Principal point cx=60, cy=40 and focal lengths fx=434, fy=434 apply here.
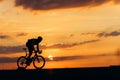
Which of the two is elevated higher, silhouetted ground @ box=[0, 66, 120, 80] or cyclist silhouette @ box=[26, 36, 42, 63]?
cyclist silhouette @ box=[26, 36, 42, 63]

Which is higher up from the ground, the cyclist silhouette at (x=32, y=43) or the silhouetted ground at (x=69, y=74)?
the cyclist silhouette at (x=32, y=43)

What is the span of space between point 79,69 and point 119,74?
8.99 ft

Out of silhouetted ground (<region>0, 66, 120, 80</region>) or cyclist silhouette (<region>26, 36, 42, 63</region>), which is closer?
silhouetted ground (<region>0, 66, 120, 80</region>)

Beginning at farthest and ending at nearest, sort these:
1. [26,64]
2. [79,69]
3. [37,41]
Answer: [26,64] → [37,41] → [79,69]

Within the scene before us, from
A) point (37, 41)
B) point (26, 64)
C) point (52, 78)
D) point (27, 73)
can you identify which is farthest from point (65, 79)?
point (26, 64)

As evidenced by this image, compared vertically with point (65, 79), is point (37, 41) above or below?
above

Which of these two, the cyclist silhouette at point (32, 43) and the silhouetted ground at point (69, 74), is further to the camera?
the cyclist silhouette at point (32, 43)

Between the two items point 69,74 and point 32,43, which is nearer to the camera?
point 69,74

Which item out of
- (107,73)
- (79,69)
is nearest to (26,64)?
(79,69)

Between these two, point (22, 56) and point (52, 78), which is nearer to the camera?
point (52, 78)

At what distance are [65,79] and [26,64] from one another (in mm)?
9297

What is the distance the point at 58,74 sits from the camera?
23.7 metres

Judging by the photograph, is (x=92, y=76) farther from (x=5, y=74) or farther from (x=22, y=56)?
(x=22, y=56)

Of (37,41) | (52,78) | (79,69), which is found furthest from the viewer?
(37,41)
